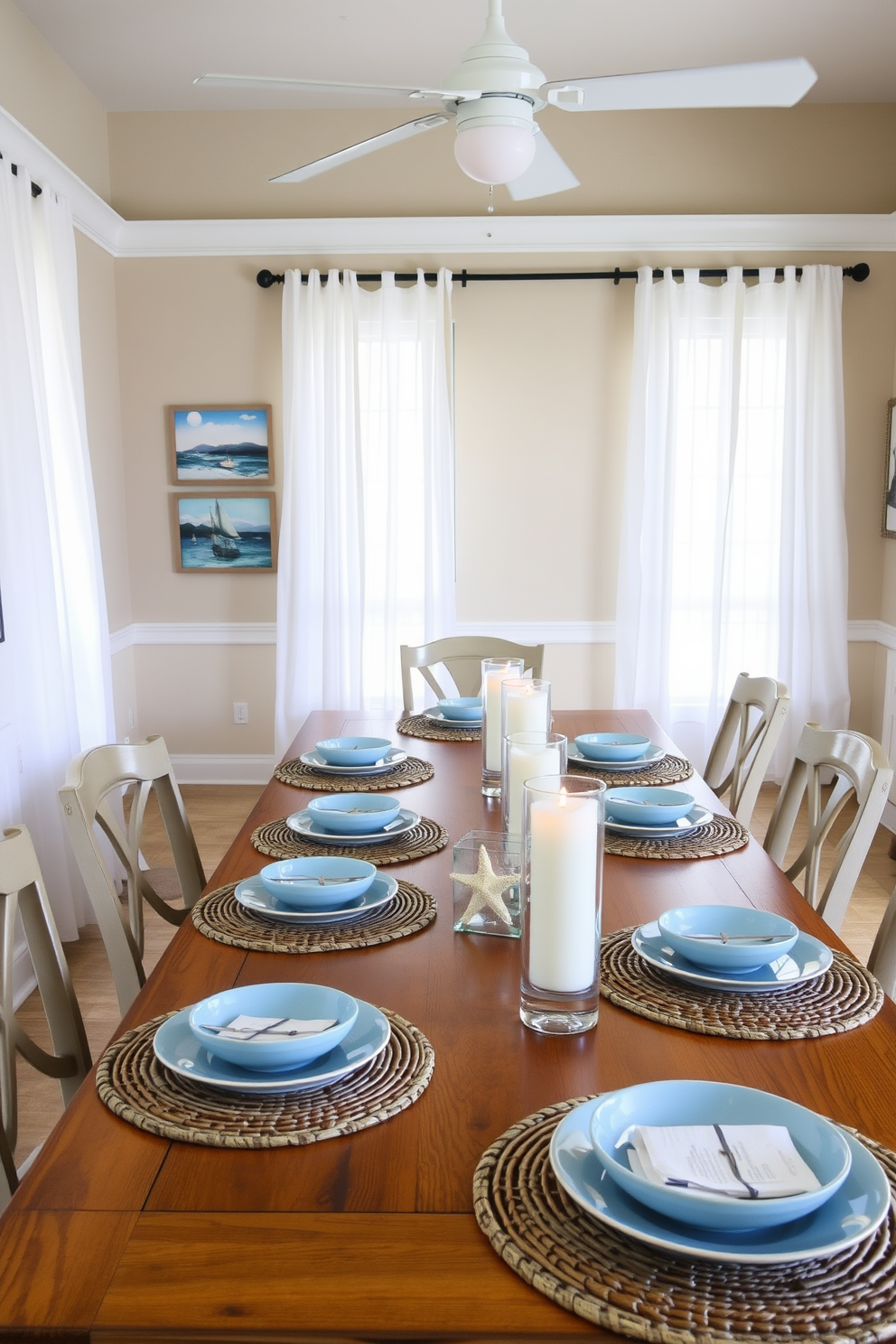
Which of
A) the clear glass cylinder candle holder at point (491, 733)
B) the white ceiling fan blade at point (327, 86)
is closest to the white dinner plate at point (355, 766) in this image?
the clear glass cylinder candle holder at point (491, 733)

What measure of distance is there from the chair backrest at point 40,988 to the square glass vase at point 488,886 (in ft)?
1.78

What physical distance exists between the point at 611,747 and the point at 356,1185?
61.8 inches

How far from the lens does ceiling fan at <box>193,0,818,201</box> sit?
2.12 metres

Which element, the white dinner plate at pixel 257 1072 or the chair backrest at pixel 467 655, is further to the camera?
the chair backrest at pixel 467 655

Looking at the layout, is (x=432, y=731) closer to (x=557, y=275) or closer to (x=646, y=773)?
(x=646, y=773)

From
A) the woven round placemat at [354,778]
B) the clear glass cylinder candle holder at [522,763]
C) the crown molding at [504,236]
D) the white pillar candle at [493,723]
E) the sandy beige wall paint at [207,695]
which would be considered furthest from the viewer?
the sandy beige wall paint at [207,695]

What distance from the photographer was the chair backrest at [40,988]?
1.37 m

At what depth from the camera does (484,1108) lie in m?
1.07

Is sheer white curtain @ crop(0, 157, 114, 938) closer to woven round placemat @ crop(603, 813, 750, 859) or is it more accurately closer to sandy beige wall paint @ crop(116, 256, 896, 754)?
sandy beige wall paint @ crop(116, 256, 896, 754)

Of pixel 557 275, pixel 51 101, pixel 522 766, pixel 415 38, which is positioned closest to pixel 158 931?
pixel 522 766

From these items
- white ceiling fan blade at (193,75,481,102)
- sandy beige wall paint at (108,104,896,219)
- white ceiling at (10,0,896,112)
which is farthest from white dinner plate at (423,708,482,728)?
sandy beige wall paint at (108,104,896,219)

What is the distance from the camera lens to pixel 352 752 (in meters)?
2.45

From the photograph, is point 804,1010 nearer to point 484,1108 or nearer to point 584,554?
point 484,1108

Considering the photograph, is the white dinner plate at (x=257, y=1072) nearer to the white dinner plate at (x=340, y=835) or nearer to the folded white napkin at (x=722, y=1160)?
the folded white napkin at (x=722, y=1160)
